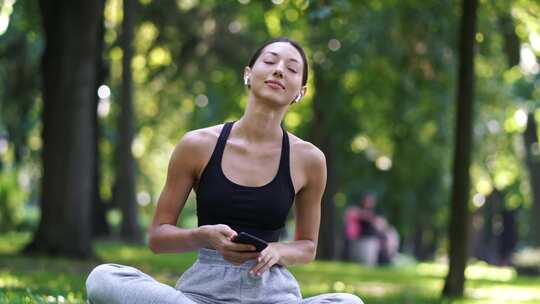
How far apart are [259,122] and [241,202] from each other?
17.6 inches

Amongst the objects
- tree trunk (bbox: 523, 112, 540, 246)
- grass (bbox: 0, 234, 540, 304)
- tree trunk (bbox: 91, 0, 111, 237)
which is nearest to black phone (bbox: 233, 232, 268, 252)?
grass (bbox: 0, 234, 540, 304)

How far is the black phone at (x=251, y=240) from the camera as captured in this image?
186 inches

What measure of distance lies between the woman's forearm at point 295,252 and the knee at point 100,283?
2.63 feet

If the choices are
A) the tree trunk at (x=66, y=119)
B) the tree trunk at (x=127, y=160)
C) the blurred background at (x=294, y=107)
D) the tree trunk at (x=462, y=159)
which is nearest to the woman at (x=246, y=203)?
the blurred background at (x=294, y=107)

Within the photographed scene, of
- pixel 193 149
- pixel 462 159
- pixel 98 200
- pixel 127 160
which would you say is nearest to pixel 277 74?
pixel 193 149

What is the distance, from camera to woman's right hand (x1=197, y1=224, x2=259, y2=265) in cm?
474

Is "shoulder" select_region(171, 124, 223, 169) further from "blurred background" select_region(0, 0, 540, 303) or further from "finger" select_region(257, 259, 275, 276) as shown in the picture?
"blurred background" select_region(0, 0, 540, 303)

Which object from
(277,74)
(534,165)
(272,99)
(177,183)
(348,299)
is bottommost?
(534,165)

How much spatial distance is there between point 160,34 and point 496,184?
2179cm

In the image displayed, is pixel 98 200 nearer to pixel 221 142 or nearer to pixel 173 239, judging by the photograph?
pixel 221 142

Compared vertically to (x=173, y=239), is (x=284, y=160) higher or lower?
higher

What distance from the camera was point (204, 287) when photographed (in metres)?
4.98

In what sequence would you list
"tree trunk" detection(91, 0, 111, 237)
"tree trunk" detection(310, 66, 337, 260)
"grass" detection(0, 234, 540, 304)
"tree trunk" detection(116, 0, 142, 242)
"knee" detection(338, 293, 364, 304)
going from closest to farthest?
"knee" detection(338, 293, 364, 304) → "grass" detection(0, 234, 540, 304) → "tree trunk" detection(116, 0, 142, 242) → "tree trunk" detection(310, 66, 337, 260) → "tree trunk" detection(91, 0, 111, 237)

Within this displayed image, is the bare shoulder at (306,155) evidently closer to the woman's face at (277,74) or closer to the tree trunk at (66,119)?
the woman's face at (277,74)
